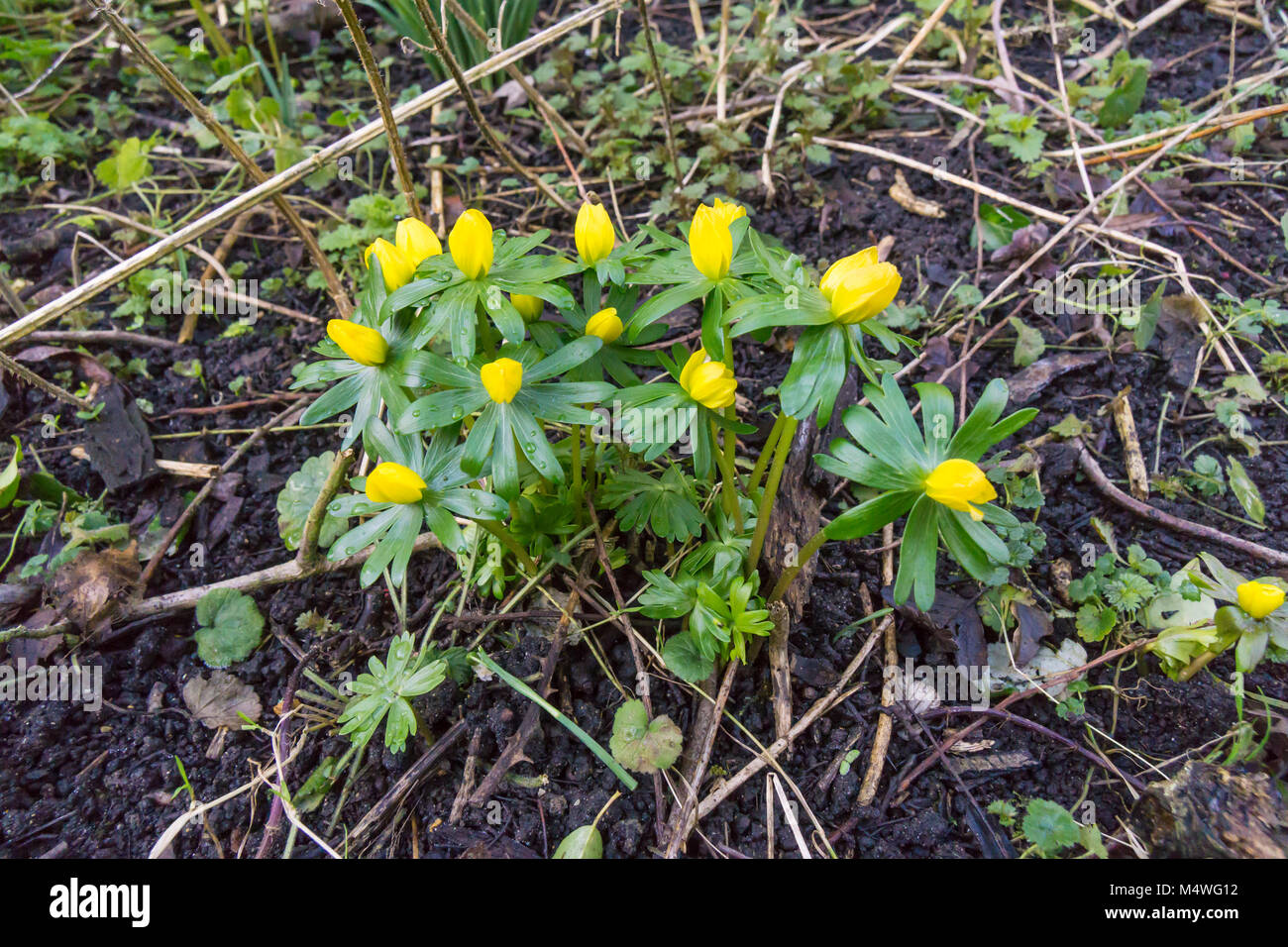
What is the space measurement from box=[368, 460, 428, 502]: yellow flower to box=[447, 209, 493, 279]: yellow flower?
1.32 feet

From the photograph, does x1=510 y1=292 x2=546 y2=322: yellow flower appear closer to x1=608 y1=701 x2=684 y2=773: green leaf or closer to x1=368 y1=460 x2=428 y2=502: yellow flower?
x1=368 y1=460 x2=428 y2=502: yellow flower

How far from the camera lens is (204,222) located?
2.19m

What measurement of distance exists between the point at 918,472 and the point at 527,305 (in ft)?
2.80

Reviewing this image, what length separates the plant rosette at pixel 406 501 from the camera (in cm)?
143

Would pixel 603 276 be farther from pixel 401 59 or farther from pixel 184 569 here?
pixel 401 59

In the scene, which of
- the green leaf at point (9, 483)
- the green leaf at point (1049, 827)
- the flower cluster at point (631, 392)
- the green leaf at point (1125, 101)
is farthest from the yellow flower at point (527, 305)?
the green leaf at point (1125, 101)

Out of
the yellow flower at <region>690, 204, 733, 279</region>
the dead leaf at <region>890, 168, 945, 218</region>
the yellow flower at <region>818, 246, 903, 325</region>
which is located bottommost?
the yellow flower at <region>818, 246, 903, 325</region>

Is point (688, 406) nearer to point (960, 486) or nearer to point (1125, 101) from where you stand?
point (960, 486)

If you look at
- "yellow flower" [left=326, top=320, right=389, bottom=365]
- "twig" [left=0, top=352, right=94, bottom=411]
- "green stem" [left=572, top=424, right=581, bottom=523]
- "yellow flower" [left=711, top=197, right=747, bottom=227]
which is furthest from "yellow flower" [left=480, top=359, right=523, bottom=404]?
"twig" [left=0, top=352, right=94, bottom=411]

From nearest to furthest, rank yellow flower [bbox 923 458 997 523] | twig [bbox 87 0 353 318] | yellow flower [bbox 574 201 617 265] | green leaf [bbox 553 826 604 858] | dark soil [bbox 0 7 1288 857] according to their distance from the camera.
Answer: yellow flower [bbox 923 458 997 523] < yellow flower [bbox 574 201 617 265] < green leaf [bbox 553 826 604 858] < dark soil [bbox 0 7 1288 857] < twig [bbox 87 0 353 318]

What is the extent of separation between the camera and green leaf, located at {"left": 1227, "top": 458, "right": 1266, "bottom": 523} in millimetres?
2129

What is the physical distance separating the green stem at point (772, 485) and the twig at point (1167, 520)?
1110 mm

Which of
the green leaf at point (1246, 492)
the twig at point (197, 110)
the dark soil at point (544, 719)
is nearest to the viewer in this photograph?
the dark soil at point (544, 719)

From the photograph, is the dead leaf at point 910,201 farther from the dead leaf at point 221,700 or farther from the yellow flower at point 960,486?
the dead leaf at point 221,700
